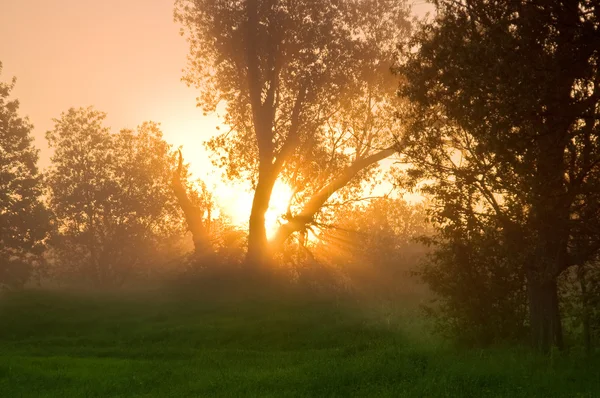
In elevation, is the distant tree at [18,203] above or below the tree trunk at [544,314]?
above

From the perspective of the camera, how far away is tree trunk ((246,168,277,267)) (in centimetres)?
5150

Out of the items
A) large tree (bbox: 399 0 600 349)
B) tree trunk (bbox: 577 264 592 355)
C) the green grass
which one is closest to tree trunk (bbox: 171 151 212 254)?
the green grass

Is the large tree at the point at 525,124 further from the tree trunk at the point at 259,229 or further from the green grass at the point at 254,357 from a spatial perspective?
the tree trunk at the point at 259,229

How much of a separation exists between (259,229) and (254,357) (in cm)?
2568

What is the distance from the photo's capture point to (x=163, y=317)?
140 ft

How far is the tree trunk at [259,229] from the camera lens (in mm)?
51500

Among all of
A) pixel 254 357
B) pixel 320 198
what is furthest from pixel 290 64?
pixel 254 357

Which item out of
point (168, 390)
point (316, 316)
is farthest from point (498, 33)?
point (316, 316)

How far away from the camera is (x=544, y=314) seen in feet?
71.3

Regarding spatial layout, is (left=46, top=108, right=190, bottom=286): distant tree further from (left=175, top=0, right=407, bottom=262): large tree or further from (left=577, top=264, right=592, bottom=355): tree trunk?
(left=577, top=264, right=592, bottom=355): tree trunk

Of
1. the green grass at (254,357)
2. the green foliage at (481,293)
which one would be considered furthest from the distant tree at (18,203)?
the green foliage at (481,293)

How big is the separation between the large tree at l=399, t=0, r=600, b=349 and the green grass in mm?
3837

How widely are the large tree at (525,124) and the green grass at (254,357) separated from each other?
3837mm

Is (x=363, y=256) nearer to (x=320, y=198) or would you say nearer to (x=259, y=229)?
(x=320, y=198)
